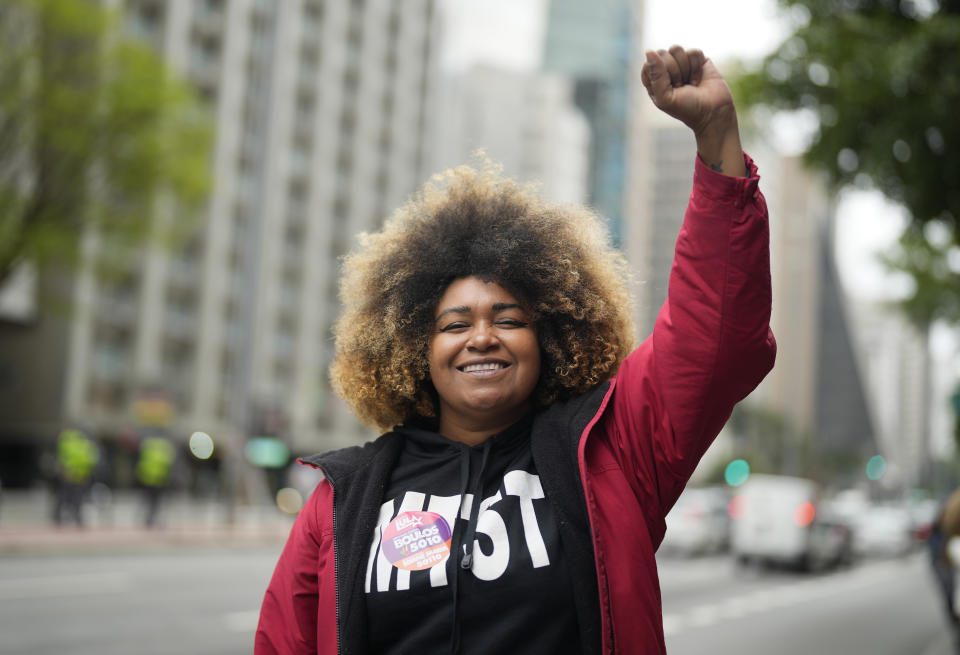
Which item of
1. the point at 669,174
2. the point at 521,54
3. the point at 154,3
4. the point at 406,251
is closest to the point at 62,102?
the point at 406,251

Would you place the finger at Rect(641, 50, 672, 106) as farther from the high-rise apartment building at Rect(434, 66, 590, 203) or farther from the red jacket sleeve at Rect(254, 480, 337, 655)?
the high-rise apartment building at Rect(434, 66, 590, 203)

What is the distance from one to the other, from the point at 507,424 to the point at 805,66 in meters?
7.49

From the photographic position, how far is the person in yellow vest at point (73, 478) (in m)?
17.2

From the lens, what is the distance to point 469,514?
2.15 metres

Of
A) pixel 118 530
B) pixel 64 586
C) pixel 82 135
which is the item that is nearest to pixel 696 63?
pixel 64 586

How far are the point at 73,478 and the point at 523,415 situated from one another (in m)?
16.7

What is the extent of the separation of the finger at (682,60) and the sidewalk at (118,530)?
45.2ft

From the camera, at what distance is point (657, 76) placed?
193 centimetres

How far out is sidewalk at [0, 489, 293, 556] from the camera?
14680 mm

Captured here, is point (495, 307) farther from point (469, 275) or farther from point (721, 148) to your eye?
point (721, 148)

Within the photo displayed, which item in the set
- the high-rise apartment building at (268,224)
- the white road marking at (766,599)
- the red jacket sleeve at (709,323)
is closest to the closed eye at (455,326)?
the red jacket sleeve at (709,323)

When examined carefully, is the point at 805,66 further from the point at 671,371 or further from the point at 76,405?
the point at 76,405

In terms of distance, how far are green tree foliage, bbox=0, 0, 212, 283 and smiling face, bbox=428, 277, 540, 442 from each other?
18.7 m

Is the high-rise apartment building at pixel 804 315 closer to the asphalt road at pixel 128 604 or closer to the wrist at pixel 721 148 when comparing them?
the asphalt road at pixel 128 604
